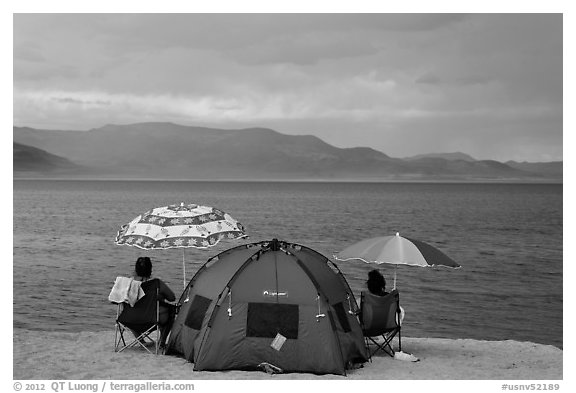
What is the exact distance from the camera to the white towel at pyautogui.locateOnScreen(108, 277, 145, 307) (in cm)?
1098

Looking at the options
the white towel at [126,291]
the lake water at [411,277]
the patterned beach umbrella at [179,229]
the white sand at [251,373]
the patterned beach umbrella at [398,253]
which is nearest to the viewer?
the white sand at [251,373]

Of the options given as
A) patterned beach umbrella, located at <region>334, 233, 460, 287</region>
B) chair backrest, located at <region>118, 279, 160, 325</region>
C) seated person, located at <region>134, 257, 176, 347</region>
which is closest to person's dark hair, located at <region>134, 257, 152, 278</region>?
seated person, located at <region>134, 257, 176, 347</region>

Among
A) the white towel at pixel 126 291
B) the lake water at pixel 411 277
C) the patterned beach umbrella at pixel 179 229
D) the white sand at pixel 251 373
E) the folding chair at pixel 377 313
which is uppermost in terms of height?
the patterned beach umbrella at pixel 179 229

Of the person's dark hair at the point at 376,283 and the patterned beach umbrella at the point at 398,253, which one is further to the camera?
the person's dark hair at the point at 376,283

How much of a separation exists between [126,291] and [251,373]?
94.1 inches

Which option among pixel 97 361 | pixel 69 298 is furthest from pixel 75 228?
pixel 97 361

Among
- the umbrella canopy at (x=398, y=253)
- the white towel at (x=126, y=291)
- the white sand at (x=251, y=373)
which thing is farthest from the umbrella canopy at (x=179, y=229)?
the umbrella canopy at (x=398, y=253)

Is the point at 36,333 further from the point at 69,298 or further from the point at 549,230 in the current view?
the point at 549,230

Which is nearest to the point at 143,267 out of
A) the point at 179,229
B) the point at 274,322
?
A: the point at 179,229

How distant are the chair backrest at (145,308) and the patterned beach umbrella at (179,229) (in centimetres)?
60

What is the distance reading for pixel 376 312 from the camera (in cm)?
1119

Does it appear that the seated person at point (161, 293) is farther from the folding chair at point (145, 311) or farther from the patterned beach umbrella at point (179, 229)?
the patterned beach umbrella at point (179, 229)

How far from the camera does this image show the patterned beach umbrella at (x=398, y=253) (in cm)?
1109

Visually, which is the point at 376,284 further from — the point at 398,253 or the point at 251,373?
the point at 251,373
